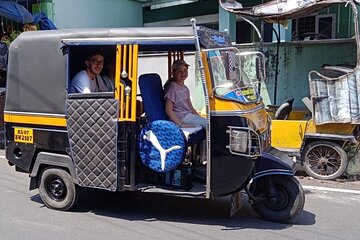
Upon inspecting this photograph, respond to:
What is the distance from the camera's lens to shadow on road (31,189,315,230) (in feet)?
16.7

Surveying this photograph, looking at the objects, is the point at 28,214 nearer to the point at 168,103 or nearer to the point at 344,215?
the point at 168,103

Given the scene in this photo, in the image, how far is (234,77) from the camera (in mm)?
5125

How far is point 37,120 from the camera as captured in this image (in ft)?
17.7

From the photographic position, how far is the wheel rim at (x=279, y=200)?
5.05 m

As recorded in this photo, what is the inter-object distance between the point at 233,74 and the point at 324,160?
119 inches

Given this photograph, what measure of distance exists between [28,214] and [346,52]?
7.68 m

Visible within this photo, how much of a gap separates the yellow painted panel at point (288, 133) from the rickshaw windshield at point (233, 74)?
2.03 metres

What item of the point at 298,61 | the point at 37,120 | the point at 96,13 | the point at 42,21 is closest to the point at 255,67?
the point at 37,120

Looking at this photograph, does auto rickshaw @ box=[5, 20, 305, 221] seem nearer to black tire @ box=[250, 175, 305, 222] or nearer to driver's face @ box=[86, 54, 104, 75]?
black tire @ box=[250, 175, 305, 222]

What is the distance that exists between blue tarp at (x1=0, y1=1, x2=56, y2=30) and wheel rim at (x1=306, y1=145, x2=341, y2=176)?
27.9 feet

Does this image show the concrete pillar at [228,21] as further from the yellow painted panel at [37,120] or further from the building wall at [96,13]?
the yellow painted panel at [37,120]

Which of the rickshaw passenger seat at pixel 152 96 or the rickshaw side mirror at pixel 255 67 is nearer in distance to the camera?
the rickshaw passenger seat at pixel 152 96

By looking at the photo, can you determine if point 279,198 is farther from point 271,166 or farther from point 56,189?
point 56,189

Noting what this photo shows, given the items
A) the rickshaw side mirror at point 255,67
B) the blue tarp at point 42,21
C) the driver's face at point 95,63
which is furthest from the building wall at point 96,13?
the rickshaw side mirror at point 255,67
